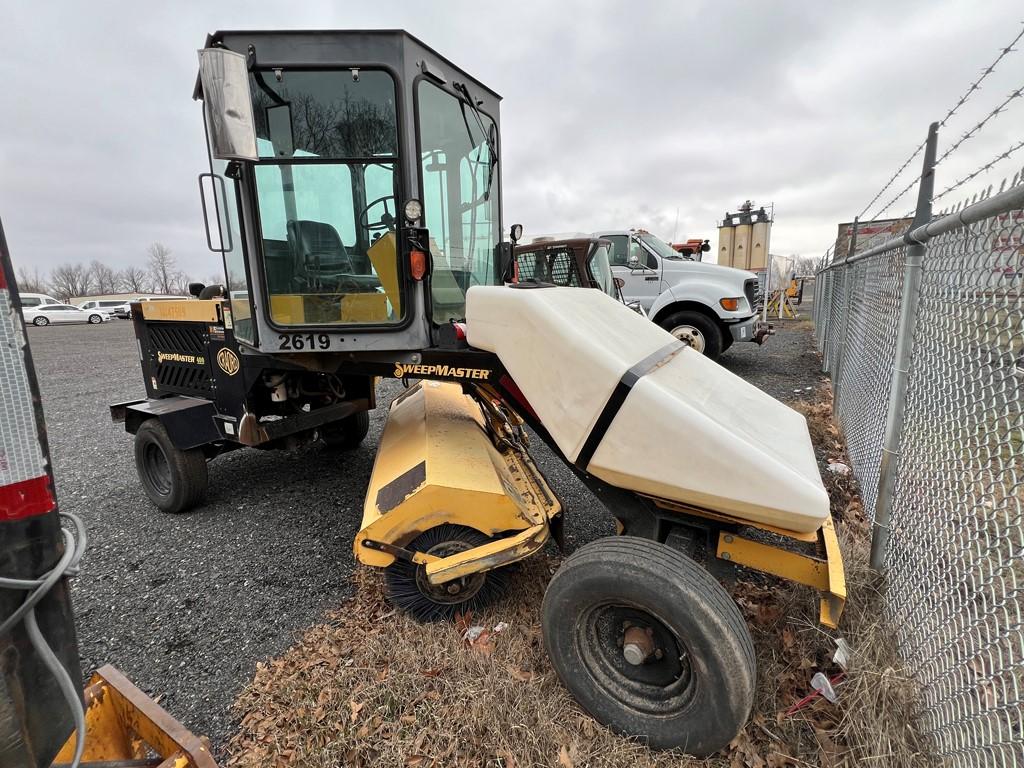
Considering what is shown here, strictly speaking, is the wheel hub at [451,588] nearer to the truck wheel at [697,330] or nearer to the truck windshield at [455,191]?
the truck windshield at [455,191]

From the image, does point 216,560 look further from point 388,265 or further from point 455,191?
point 455,191

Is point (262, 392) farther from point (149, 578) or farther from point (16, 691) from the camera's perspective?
point (16, 691)

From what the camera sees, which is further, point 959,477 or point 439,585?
point 439,585

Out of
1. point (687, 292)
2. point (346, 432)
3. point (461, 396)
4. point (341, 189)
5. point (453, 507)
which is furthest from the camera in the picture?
point (687, 292)

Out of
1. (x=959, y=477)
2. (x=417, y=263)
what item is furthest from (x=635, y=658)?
(x=417, y=263)

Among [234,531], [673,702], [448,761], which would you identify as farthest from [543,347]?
[234,531]

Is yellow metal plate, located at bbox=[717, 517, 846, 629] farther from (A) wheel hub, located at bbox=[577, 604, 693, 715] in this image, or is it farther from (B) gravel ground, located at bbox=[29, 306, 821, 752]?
(B) gravel ground, located at bbox=[29, 306, 821, 752]

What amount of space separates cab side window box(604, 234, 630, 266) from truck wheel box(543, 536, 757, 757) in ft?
26.1

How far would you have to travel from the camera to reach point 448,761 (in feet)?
6.06

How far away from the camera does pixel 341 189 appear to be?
2.87 m

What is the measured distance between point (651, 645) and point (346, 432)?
12.8ft

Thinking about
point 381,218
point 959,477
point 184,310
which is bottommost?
point 959,477

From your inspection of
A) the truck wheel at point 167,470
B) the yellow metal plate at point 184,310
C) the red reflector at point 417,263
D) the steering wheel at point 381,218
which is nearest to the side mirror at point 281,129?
the steering wheel at point 381,218

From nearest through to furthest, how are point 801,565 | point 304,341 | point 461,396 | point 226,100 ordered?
Result: point 801,565
point 226,100
point 304,341
point 461,396
